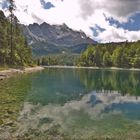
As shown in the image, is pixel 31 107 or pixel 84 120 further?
pixel 31 107

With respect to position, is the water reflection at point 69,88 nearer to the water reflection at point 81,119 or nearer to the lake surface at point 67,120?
the lake surface at point 67,120

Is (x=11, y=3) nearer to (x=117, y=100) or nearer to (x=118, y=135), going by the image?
(x=117, y=100)

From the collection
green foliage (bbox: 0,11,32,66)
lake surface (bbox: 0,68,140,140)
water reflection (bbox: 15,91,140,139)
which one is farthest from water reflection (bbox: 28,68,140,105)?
green foliage (bbox: 0,11,32,66)

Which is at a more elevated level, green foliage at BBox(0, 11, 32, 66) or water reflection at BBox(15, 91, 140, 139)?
green foliage at BBox(0, 11, 32, 66)

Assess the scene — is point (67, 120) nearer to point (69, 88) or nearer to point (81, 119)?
point (81, 119)

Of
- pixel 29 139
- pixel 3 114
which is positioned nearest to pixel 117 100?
pixel 3 114

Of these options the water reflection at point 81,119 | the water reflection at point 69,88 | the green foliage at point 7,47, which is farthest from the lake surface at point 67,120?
the green foliage at point 7,47

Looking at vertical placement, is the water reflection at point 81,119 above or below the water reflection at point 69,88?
above

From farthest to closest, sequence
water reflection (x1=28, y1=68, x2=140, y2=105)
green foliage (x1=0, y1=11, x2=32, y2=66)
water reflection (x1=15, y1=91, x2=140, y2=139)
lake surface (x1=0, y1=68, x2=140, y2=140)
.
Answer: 1. green foliage (x1=0, y1=11, x2=32, y2=66)
2. water reflection (x1=28, y1=68, x2=140, y2=105)
3. water reflection (x1=15, y1=91, x2=140, y2=139)
4. lake surface (x1=0, y1=68, x2=140, y2=140)

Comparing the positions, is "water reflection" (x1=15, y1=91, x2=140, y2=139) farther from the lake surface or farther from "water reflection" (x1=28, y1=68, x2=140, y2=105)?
"water reflection" (x1=28, y1=68, x2=140, y2=105)

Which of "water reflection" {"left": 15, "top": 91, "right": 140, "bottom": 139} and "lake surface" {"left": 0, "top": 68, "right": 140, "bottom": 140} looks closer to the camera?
"lake surface" {"left": 0, "top": 68, "right": 140, "bottom": 140}

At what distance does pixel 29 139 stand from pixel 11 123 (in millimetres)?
5553

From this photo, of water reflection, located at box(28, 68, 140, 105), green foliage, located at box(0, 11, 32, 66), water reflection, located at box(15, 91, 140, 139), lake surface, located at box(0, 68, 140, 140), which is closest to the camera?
lake surface, located at box(0, 68, 140, 140)

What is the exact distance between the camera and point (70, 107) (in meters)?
37.0
